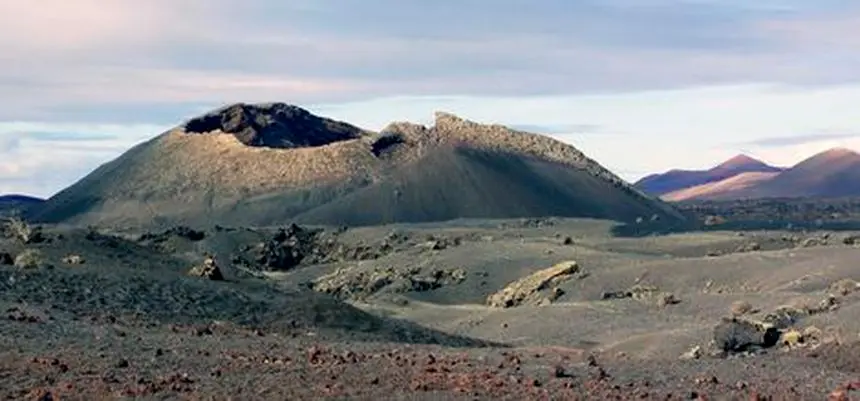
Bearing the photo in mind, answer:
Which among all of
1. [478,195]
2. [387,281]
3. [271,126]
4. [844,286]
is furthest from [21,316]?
[271,126]

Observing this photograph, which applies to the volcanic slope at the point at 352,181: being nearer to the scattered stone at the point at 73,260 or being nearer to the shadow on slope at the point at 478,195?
the shadow on slope at the point at 478,195

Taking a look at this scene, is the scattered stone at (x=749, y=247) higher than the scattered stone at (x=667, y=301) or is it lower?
higher

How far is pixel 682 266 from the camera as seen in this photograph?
170 feet

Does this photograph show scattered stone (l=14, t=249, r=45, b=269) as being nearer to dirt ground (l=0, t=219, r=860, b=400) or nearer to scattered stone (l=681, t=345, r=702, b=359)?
dirt ground (l=0, t=219, r=860, b=400)

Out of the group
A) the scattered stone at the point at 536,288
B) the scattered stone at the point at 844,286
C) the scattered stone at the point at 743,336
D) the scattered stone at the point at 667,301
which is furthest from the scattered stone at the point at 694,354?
the scattered stone at the point at 536,288

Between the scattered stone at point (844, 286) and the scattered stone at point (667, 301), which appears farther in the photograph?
the scattered stone at point (667, 301)

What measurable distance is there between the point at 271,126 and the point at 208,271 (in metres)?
93.0

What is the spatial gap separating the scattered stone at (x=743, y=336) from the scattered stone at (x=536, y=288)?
68.1 ft

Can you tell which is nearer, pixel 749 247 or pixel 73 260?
pixel 73 260

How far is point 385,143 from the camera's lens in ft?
374

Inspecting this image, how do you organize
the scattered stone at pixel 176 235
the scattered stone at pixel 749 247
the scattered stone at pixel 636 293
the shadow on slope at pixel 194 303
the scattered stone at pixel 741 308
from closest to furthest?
1. the shadow on slope at pixel 194 303
2. the scattered stone at pixel 741 308
3. the scattered stone at pixel 636 293
4. the scattered stone at pixel 749 247
5. the scattered stone at pixel 176 235

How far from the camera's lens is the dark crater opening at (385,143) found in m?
113

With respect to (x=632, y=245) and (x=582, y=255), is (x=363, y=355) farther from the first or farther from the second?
(x=632, y=245)

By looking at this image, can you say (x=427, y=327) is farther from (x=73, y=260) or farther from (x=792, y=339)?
(x=792, y=339)
